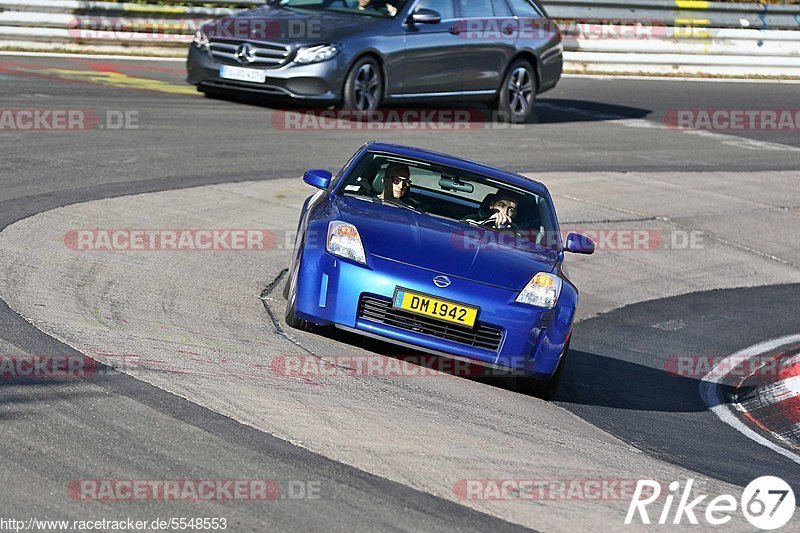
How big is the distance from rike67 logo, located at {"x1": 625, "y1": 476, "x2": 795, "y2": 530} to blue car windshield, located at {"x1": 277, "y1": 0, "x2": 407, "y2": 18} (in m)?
11.2

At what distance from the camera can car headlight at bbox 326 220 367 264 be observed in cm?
781

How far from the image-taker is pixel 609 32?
81.4 ft

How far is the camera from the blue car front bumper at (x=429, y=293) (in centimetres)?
762

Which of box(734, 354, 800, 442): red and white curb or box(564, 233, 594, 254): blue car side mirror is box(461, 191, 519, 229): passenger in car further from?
box(734, 354, 800, 442): red and white curb

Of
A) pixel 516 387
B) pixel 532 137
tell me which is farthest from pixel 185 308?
pixel 532 137

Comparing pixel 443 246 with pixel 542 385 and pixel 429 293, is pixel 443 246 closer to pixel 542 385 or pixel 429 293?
pixel 429 293

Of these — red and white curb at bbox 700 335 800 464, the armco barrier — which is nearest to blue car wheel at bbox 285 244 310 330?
→ red and white curb at bbox 700 335 800 464

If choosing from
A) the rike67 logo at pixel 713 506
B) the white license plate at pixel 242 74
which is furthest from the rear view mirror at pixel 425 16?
the rike67 logo at pixel 713 506

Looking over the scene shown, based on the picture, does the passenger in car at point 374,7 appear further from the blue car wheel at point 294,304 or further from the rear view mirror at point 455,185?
the blue car wheel at point 294,304

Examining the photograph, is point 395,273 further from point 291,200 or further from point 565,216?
point 565,216

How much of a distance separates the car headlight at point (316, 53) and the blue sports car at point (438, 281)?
7.08m

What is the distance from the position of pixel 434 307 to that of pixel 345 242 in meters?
0.72

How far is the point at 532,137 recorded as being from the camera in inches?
704

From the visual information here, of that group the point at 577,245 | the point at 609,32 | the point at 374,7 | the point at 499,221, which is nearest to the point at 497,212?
the point at 499,221
